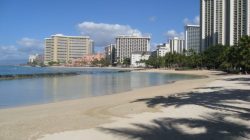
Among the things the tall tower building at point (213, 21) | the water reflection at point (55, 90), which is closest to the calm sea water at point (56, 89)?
the water reflection at point (55, 90)

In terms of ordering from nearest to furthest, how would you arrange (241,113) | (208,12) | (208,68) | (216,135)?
(216,135) < (241,113) < (208,68) < (208,12)

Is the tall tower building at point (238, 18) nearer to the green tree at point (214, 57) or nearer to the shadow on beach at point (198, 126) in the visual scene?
the green tree at point (214, 57)

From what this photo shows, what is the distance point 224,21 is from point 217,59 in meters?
38.0

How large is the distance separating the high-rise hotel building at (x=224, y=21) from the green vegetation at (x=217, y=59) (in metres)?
9.85

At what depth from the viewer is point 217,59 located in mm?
113250

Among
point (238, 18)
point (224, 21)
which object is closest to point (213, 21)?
point (224, 21)

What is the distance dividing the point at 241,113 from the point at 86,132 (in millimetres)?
7177

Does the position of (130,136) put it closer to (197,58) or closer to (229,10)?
(197,58)

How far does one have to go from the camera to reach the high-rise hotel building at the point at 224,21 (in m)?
128

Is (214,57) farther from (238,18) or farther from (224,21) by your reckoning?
(224,21)

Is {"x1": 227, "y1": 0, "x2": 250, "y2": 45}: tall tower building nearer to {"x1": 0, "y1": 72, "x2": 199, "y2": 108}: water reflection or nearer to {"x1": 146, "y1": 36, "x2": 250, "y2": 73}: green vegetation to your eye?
{"x1": 146, "y1": 36, "x2": 250, "y2": 73}: green vegetation

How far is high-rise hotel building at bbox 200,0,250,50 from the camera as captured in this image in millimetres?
128375

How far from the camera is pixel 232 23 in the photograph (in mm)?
134625

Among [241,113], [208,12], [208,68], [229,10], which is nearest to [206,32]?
[208,12]
